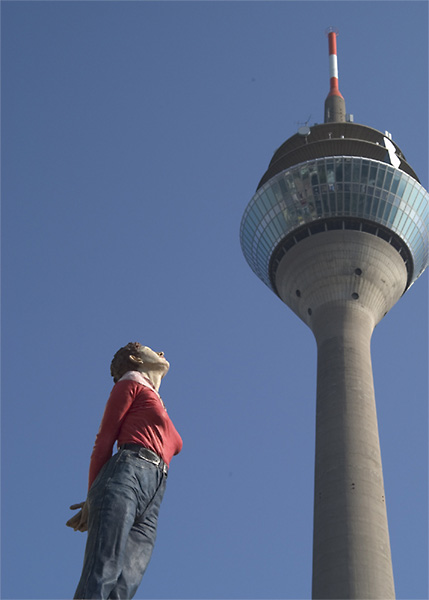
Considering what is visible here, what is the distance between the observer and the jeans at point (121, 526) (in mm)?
7703

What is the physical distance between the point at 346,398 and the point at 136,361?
43764mm

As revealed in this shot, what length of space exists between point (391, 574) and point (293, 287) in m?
23.0

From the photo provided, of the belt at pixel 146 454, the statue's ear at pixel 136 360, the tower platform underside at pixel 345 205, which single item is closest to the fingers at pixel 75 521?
the belt at pixel 146 454

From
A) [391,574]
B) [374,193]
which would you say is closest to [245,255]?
[374,193]

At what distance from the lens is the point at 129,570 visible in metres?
7.98

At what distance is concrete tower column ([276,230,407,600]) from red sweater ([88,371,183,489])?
39.1m

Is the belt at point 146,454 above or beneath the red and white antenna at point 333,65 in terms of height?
beneath

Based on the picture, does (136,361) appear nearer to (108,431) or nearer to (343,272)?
(108,431)

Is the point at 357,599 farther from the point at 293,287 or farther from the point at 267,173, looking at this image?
the point at 267,173

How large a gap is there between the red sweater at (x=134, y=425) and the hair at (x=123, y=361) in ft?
1.79

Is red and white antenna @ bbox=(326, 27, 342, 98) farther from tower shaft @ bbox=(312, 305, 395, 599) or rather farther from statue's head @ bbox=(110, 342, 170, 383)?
statue's head @ bbox=(110, 342, 170, 383)

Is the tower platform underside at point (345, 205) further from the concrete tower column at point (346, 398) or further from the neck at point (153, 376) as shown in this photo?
the neck at point (153, 376)

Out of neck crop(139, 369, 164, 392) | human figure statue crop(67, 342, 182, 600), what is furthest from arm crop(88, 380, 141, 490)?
neck crop(139, 369, 164, 392)

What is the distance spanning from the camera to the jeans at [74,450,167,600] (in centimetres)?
770
